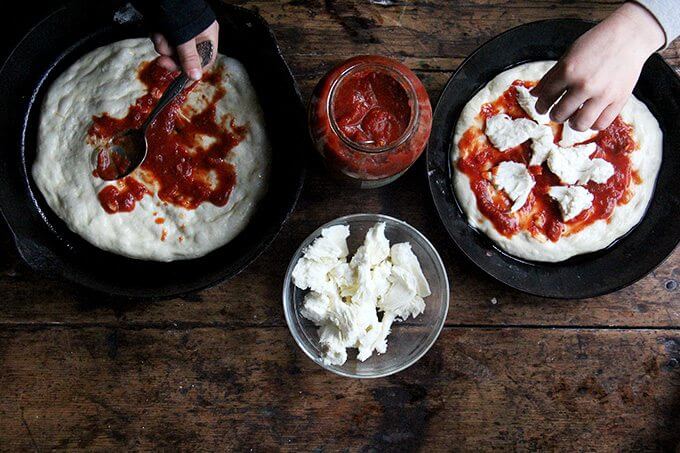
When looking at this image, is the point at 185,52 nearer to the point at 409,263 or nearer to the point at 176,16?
the point at 176,16

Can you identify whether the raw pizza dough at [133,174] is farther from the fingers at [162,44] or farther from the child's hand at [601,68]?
the child's hand at [601,68]

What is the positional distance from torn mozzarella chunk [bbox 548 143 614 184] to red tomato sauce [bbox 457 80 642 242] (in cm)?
2

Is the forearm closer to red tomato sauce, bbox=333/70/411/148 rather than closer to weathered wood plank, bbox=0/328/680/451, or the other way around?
red tomato sauce, bbox=333/70/411/148

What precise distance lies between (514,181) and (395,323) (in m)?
0.58

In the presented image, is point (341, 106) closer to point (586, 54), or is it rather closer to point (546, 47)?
point (586, 54)

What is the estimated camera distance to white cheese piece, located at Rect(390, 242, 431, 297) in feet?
6.15

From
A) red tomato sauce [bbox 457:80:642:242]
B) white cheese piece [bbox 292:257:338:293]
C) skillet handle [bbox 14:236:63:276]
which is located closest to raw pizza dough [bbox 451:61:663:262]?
red tomato sauce [bbox 457:80:642:242]

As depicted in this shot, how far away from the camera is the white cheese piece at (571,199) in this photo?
6.11ft

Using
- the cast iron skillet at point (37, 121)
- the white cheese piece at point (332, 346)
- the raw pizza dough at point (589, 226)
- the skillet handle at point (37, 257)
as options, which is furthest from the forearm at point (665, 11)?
the skillet handle at point (37, 257)

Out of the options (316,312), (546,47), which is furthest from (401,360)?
(546,47)

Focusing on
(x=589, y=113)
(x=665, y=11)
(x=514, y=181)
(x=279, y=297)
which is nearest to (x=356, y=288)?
(x=279, y=297)

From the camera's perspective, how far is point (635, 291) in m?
2.02

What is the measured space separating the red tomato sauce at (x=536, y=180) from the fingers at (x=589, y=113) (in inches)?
10.9

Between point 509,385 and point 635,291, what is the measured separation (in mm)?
520
